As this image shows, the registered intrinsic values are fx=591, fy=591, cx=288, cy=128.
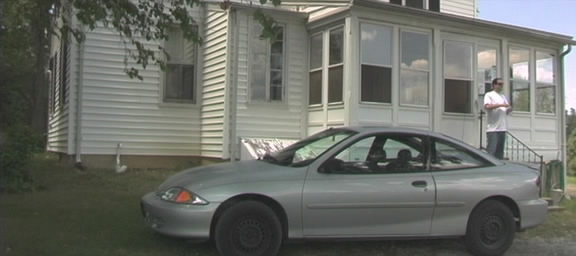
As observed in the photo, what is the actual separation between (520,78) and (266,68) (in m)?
6.02

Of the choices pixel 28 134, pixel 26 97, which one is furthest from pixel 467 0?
pixel 26 97

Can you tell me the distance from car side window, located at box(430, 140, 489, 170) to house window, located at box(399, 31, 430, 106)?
5736 mm

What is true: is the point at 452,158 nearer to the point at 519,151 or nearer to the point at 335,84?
the point at 335,84

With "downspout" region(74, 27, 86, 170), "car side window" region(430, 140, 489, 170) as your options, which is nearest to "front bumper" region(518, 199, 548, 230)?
"car side window" region(430, 140, 489, 170)

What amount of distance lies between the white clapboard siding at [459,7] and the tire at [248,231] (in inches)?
562

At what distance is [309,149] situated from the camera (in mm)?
6875

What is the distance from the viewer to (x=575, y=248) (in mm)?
7469

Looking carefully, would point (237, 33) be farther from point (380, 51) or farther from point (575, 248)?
point (575, 248)

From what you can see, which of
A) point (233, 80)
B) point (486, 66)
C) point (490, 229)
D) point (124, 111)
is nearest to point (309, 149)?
point (490, 229)

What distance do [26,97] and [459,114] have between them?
84.4ft

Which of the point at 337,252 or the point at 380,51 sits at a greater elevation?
the point at 380,51

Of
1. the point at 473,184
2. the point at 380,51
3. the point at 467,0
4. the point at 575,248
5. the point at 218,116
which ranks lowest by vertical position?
the point at 575,248

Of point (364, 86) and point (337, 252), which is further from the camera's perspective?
point (364, 86)

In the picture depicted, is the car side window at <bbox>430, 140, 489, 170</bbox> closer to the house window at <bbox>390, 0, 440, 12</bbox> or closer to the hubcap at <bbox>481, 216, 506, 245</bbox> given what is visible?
the hubcap at <bbox>481, 216, 506, 245</bbox>
